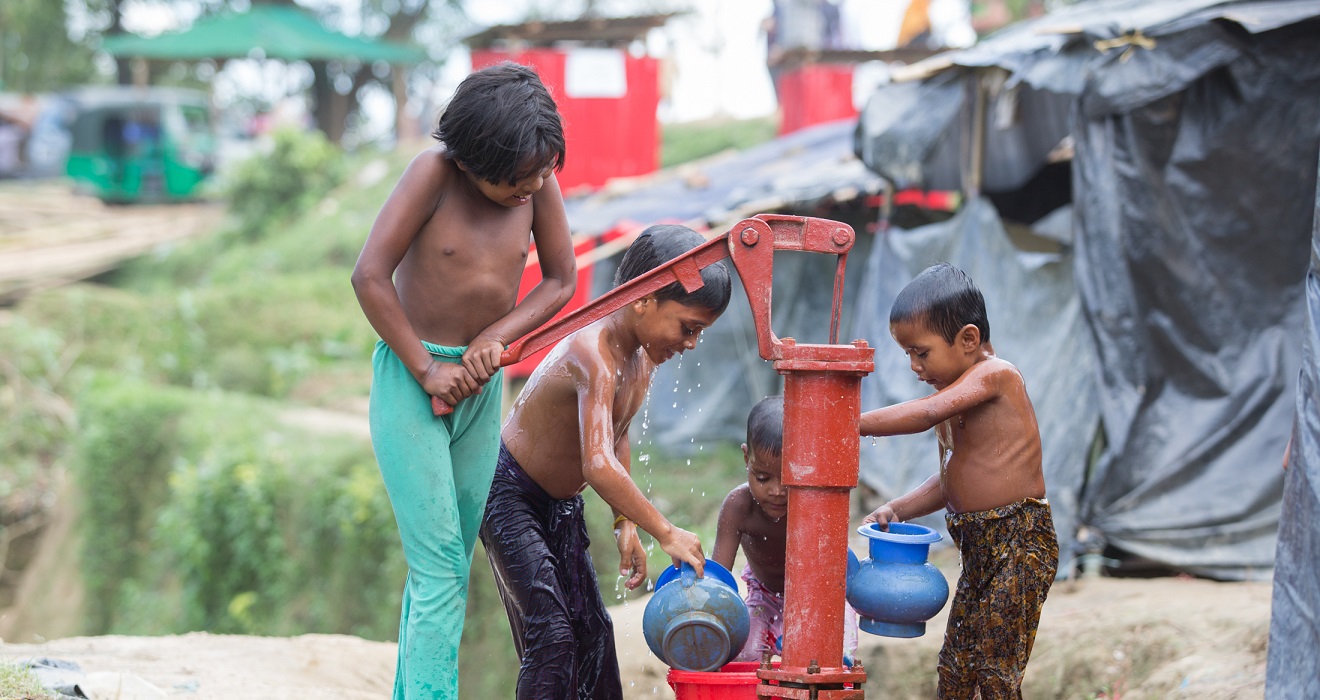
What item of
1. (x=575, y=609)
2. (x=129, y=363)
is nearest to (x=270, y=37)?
(x=129, y=363)

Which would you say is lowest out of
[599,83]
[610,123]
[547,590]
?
[547,590]

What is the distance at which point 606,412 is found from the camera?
2744 millimetres

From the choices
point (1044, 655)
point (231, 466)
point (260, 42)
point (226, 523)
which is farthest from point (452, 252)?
point (260, 42)

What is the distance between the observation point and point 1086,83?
18.0 feet

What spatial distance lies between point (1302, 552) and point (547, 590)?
6.17 feet

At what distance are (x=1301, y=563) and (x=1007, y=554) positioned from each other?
72cm

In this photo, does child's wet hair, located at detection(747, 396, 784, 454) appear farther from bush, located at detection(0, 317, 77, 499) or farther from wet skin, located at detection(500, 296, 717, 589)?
bush, located at detection(0, 317, 77, 499)

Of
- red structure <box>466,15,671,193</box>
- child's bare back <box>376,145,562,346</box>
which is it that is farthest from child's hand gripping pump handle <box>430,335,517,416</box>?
red structure <box>466,15,671,193</box>

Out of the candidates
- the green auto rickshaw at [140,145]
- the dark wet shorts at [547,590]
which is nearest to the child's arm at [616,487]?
the dark wet shorts at [547,590]

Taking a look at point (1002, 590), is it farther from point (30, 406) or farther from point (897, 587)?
point (30, 406)

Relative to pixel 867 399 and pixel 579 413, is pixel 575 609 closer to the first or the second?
pixel 579 413

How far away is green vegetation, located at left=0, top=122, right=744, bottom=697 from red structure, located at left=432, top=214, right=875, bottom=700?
3.29m

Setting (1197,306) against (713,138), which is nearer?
(1197,306)

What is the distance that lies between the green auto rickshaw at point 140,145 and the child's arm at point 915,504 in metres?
21.3
